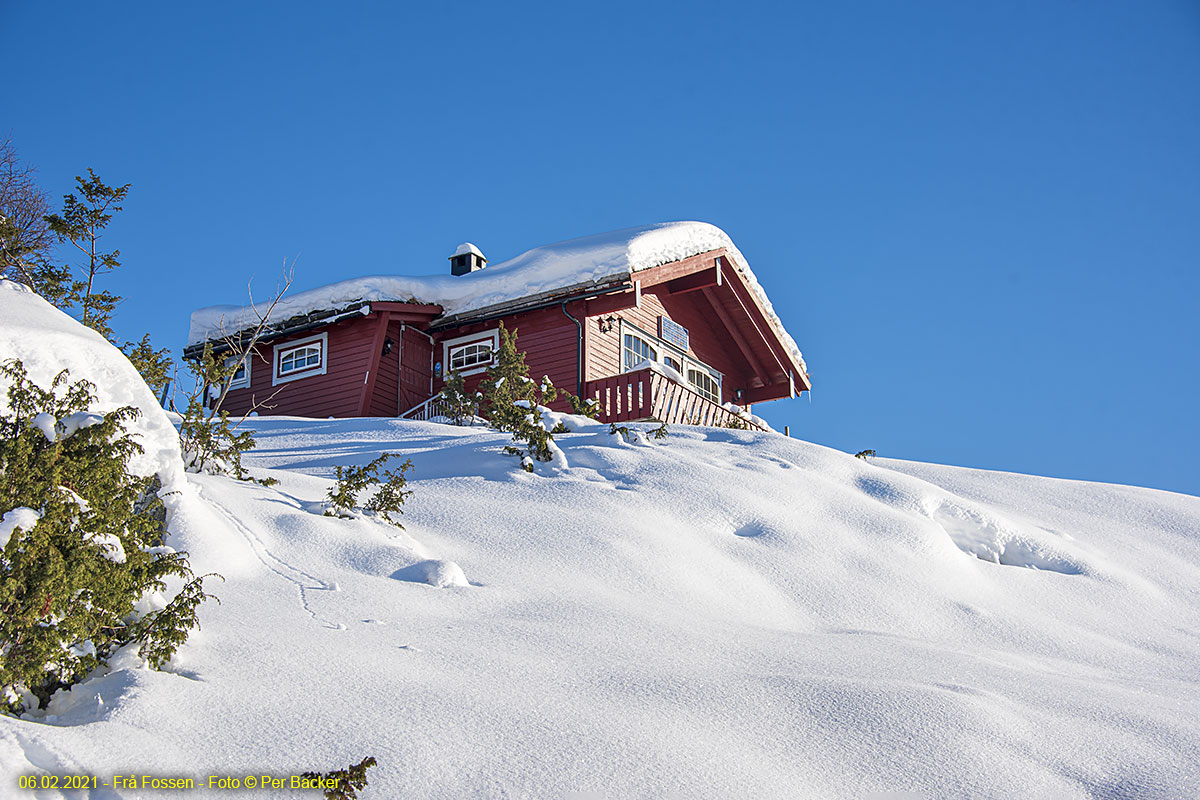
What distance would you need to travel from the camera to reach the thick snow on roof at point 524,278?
45.1 ft

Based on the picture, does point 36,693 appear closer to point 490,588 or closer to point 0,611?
point 0,611

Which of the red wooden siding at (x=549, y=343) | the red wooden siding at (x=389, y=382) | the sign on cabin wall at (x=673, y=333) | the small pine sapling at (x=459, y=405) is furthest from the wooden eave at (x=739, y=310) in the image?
the red wooden siding at (x=389, y=382)

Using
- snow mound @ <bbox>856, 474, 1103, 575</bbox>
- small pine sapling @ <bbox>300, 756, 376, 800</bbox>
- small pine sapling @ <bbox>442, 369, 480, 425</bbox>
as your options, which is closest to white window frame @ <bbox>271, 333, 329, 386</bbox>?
small pine sapling @ <bbox>442, 369, 480, 425</bbox>

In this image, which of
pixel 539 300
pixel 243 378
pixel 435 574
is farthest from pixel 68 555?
pixel 243 378

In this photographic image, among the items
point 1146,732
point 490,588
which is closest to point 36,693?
point 490,588

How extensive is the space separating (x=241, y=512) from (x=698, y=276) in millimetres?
11340

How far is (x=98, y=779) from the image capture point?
252 cm

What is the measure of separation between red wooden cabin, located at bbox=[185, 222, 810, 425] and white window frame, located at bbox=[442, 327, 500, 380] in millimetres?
20

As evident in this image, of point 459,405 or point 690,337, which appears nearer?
point 459,405

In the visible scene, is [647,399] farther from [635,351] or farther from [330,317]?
[330,317]

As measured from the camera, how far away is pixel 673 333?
644 inches

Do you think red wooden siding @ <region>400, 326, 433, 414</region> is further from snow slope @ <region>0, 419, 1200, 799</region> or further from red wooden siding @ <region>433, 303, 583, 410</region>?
snow slope @ <region>0, 419, 1200, 799</region>

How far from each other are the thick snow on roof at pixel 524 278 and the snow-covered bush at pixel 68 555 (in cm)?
1013

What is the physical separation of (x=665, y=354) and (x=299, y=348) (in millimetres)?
6488
